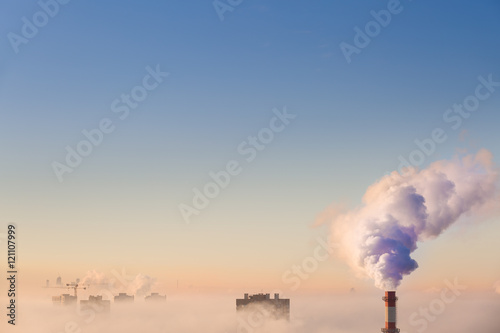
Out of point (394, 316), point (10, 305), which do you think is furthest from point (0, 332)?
point (394, 316)

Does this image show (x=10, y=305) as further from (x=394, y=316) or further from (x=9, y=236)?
(x=394, y=316)

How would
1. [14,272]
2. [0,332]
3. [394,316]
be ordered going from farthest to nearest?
1. [394,316]
2. [0,332]
3. [14,272]

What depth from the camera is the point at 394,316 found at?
98562mm

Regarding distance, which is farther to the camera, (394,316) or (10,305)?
(394,316)

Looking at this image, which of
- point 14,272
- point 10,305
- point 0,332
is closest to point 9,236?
point 14,272

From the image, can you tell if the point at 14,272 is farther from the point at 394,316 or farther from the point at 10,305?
the point at 394,316

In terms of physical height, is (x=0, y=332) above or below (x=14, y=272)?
below

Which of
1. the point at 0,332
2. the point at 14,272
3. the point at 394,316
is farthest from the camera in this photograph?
the point at 394,316

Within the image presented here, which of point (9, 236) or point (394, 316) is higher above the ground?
point (9, 236)

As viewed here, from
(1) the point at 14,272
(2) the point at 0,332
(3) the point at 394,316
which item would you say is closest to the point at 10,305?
(1) the point at 14,272

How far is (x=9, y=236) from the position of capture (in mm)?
67188

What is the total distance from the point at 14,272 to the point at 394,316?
60420mm

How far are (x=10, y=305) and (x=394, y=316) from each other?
196 feet

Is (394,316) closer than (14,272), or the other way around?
(14,272)
